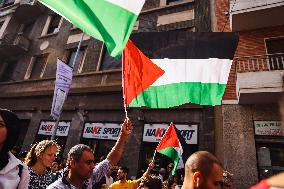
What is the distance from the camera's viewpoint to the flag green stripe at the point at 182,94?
445 centimetres

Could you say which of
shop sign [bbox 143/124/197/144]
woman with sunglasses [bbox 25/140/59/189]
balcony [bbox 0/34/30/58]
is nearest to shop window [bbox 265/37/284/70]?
shop sign [bbox 143/124/197/144]

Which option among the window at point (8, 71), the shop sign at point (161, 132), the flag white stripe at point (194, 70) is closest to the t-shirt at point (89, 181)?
the flag white stripe at point (194, 70)

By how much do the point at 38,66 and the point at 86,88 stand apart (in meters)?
5.35

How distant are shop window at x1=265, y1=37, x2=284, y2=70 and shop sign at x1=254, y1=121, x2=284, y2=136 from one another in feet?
6.95

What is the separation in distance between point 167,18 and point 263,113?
6108 mm

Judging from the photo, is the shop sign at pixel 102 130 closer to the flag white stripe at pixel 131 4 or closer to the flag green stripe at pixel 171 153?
the flag green stripe at pixel 171 153

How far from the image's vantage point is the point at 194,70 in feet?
15.1

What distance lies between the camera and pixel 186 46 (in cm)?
475

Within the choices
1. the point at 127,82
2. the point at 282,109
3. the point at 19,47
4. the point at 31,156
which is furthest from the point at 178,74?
the point at 19,47

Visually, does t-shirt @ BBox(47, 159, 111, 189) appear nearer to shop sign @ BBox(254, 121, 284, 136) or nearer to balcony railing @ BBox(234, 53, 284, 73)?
shop sign @ BBox(254, 121, 284, 136)

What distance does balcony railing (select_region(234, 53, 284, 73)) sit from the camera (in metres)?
9.70

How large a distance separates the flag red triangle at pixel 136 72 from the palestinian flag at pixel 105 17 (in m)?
0.84

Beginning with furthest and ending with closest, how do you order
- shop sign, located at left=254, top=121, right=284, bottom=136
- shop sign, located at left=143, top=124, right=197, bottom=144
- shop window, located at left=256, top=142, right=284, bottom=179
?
shop sign, located at left=143, top=124, right=197, bottom=144 < shop sign, located at left=254, top=121, right=284, bottom=136 < shop window, located at left=256, top=142, right=284, bottom=179

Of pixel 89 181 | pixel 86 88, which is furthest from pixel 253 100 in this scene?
pixel 89 181
